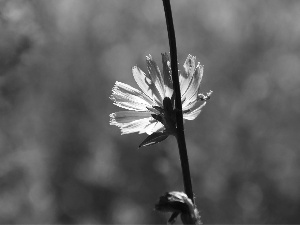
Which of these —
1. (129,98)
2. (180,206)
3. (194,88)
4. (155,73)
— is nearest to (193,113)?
(194,88)

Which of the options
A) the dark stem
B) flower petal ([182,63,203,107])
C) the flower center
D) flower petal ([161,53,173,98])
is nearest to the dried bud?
the dark stem

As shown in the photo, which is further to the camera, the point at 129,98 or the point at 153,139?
the point at 129,98

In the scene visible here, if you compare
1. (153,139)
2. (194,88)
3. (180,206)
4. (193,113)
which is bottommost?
(180,206)

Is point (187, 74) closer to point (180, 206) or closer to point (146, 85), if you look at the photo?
point (146, 85)

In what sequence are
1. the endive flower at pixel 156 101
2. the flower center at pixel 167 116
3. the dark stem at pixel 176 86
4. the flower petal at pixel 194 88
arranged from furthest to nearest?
the flower petal at pixel 194 88 → the endive flower at pixel 156 101 → the flower center at pixel 167 116 → the dark stem at pixel 176 86

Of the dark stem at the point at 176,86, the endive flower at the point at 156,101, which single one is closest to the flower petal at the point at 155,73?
the endive flower at the point at 156,101

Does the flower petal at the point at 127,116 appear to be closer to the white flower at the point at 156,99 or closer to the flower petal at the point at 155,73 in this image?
the white flower at the point at 156,99

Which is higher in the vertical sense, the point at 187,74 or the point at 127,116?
the point at 187,74

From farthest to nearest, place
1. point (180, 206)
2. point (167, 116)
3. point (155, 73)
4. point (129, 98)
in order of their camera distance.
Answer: point (129, 98) < point (155, 73) < point (167, 116) < point (180, 206)
